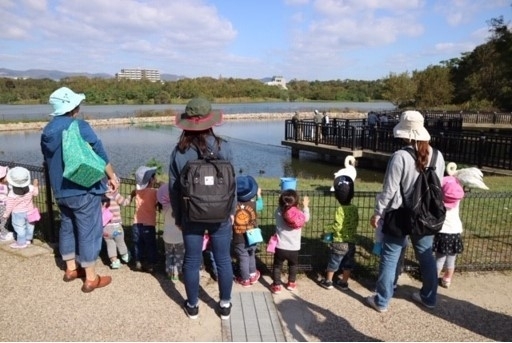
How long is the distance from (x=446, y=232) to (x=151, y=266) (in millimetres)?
3051

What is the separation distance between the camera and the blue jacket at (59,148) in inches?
148

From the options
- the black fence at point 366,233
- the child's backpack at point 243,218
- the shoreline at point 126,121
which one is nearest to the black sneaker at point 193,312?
the child's backpack at point 243,218

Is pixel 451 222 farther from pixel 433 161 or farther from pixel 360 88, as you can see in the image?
pixel 360 88

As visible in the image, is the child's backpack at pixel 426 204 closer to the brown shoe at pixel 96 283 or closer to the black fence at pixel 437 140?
the brown shoe at pixel 96 283

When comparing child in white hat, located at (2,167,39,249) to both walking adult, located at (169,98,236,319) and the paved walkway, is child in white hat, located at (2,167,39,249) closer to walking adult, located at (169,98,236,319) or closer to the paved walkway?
the paved walkway

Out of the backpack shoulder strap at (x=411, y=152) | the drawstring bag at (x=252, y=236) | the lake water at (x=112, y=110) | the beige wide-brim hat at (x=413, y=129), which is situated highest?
the beige wide-brim hat at (x=413, y=129)

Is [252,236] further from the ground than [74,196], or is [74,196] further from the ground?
[74,196]

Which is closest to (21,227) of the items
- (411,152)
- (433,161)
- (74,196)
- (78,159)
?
(74,196)

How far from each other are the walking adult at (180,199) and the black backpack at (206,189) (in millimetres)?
117

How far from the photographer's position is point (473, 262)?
192 inches

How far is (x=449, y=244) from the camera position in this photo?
13.8ft

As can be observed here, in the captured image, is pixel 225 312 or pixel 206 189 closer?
pixel 206 189

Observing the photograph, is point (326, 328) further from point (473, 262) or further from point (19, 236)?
point (19, 236)

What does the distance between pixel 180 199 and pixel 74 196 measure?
118 centimetres
